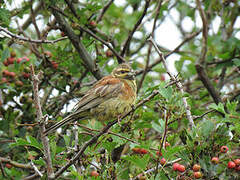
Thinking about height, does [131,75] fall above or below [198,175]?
above

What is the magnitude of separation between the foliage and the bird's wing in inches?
13.1

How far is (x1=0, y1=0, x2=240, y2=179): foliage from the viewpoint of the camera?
350cm

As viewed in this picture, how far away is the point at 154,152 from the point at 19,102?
294 cm

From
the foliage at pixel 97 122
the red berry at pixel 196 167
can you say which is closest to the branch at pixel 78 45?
the foliage at pixel 97 122

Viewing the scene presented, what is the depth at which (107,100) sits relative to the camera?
527 cm

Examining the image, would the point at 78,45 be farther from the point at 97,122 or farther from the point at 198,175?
the point at 198,175

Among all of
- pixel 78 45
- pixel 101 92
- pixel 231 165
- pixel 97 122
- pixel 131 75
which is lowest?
pixel 231 165

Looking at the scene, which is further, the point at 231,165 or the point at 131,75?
the point at 131,75

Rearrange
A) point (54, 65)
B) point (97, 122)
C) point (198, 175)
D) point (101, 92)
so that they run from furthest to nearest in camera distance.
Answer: point (54, 65)
point (101, 92)
point (97, 122)
point (198, 175)

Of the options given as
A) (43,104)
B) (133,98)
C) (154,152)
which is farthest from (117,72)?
(154,152)

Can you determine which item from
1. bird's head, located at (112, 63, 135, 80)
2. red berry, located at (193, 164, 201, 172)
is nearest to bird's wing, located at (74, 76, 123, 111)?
bird's head, located at (112, 63, 135, 80)

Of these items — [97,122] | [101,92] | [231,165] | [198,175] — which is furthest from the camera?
[101,92]

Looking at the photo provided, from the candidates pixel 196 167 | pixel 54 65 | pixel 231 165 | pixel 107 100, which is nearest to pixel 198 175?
pixel 196 167

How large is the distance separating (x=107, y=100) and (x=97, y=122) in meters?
0.91
